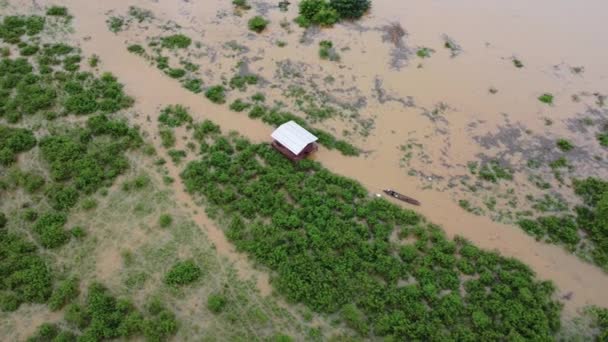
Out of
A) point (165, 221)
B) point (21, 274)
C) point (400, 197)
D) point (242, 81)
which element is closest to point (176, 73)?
point (242, 81)

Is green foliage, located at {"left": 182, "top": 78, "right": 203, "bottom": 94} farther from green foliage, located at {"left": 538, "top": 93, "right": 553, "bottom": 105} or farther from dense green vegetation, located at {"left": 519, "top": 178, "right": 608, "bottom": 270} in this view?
green foliage, located at {"left": 538, "top": 93, "right": 553, "bottom": 105}

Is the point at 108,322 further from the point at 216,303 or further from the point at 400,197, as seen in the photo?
the point at 400,197

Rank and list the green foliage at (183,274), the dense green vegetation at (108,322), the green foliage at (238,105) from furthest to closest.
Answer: the green foliage at (238,105)
the green foliage at (183,274)
the dense green vegetation at (108,322)

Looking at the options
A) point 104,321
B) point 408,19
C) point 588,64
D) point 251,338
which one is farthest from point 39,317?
point 588,64

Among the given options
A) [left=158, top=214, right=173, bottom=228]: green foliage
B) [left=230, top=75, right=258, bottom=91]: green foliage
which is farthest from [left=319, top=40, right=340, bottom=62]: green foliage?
[left=158, top=214, right=173, bottom=228]: green foliage

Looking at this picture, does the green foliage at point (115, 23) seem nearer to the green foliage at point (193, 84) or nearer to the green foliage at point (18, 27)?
the green foliage at point (18, 27)

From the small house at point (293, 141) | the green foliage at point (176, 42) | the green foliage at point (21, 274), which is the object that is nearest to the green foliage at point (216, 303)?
the green foliage at point (21, 274)
